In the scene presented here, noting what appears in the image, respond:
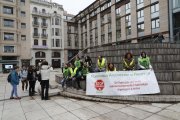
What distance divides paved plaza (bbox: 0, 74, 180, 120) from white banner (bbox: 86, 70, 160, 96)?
0.79 meters

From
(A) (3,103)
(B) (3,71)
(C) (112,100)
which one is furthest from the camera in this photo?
(B) (3,71)

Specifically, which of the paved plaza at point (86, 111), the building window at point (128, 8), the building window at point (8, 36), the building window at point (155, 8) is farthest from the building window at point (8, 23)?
the paved plaza at point (86, 111)

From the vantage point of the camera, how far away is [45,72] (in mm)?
8938

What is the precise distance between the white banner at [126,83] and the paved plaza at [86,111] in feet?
2.60

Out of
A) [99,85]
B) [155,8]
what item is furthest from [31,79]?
[155,8]

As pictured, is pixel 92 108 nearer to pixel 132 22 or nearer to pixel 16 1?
pixel 132 22

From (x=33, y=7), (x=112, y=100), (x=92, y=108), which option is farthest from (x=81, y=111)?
(x=33, y=7)

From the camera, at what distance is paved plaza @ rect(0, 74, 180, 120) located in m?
6.11

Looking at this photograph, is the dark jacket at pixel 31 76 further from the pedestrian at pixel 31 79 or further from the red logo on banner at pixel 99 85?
the red logo on banner at pixel 99 85

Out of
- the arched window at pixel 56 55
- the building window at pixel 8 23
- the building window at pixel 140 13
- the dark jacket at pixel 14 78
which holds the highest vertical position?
the building window at pixel 8 23

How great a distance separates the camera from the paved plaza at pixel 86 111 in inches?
240

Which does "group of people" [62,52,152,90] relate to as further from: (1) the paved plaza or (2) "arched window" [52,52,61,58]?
(2) "arched window" [52,52,61,58]

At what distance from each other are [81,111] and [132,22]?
29.7m

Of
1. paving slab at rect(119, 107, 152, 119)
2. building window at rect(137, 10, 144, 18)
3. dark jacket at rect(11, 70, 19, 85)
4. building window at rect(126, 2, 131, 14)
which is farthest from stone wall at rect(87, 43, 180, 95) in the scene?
building window at rect(126, 2, 131, 14)
